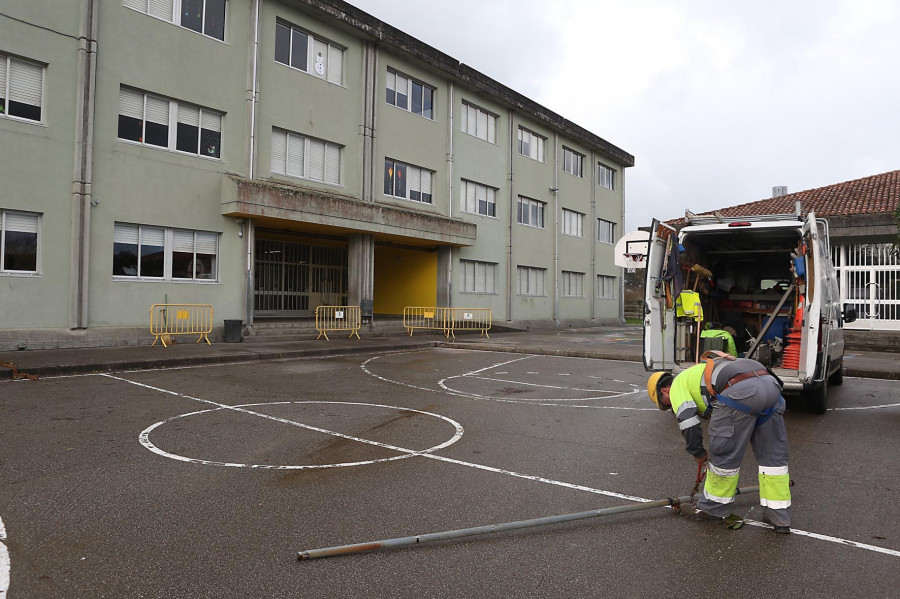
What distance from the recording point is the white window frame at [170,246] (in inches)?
621

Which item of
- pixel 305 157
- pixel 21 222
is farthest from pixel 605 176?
pixel 21 222

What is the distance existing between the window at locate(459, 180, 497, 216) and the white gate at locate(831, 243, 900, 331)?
13.3 meters

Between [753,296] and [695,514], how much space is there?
290 inches

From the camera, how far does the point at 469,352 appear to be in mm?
17125

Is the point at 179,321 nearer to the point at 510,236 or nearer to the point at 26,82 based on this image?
the point at 26,82

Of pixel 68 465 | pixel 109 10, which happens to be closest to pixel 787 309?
pixel 68 465

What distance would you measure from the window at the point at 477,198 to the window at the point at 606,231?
10.1m

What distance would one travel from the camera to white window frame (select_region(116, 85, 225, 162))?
15961 mm

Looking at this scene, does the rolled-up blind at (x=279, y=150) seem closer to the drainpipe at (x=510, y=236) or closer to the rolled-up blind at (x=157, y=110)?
the rolled-up blind at (x=157, y=110)

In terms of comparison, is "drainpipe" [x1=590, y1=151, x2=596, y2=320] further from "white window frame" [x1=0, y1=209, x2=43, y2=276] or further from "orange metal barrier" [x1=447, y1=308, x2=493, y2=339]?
"white window frame" [x1=0, y1=209, x2=43, y2=276]

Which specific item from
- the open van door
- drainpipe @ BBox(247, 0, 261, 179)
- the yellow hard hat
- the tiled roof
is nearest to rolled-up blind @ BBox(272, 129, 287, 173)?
drainpipe @ BBox(247, 0, 261, 179)

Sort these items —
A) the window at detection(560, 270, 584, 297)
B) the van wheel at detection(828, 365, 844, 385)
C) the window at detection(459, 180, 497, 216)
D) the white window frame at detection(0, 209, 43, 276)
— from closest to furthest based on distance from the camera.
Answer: the van wheel at detection(828, 365, 844, 385), the white window frame at detection(0, 209, 43, 276), the window at detection(459, 180, 497, 216), the window at detection(560, 270, 584, 297)

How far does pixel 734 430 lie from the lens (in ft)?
13.8

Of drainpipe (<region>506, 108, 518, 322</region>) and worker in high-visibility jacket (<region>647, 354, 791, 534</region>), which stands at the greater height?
drainpipe (<region>506, 108, 518, 322</region>)
